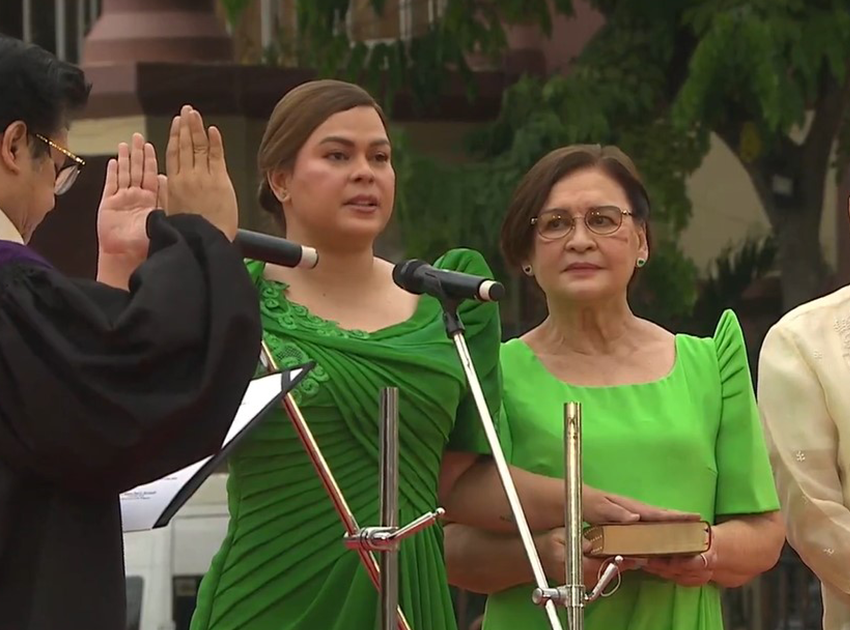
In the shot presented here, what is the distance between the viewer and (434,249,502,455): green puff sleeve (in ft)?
Answer: 14.7

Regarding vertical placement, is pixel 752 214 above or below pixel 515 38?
below

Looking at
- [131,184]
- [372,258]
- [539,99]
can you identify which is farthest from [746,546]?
[539,99]

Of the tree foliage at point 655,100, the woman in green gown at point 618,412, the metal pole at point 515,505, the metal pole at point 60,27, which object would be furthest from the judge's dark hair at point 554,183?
A: the metal pole at point 60,27

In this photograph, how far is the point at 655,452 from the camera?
15.0ft

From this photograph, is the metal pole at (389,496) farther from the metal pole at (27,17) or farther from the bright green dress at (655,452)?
the metal pole at (27,17)

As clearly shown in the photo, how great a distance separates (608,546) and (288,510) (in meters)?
0.63

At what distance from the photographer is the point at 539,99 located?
953 centimetres

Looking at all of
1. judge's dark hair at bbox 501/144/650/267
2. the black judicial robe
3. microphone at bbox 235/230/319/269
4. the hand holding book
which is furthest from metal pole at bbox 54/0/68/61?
the black judicial robe

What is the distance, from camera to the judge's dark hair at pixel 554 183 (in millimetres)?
4770

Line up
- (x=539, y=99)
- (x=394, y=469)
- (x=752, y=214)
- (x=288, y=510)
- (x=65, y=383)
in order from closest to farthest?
(x=65, y=383) → (x=394, y=469) → (x=288, y=510) → (x=539, y=99) → (x=752, y=214)

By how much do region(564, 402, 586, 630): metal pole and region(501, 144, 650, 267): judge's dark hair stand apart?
0.84 m

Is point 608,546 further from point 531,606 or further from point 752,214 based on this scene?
point 752,214

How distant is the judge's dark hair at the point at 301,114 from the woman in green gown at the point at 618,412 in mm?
531

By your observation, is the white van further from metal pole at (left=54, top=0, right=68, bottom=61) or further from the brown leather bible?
metal pole at (left=54, top=0, right=68, bottom=61)
